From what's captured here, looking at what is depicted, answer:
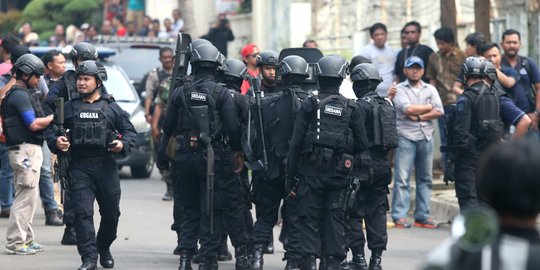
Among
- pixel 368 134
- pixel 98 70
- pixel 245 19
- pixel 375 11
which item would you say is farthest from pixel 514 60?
pixel 245 19

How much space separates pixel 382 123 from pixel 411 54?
544 cm

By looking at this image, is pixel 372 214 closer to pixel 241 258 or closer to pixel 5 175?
pixel 241 258

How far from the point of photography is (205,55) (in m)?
9.41

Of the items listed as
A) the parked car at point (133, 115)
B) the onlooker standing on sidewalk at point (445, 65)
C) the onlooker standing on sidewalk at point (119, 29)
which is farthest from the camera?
the onlooker standing on sidewalk at point (119, 29)

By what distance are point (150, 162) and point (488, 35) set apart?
5.99 metres

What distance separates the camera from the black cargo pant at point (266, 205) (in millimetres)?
10023

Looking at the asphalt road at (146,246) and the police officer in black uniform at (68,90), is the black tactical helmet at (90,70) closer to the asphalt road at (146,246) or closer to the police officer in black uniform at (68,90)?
the police officer in black uniform at (68,90)

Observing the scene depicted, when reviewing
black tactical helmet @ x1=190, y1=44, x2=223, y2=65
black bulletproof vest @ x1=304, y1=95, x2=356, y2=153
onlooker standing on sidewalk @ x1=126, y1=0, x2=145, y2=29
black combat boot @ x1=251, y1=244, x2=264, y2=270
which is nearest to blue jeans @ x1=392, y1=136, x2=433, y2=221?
black combat boot @ x1=251, y1=244, x2=264, y2=270

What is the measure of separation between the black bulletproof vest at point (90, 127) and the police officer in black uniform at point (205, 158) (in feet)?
1.64

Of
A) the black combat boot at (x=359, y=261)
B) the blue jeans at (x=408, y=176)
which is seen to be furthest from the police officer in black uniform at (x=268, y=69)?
the blue jeans at (x=408, y=176)

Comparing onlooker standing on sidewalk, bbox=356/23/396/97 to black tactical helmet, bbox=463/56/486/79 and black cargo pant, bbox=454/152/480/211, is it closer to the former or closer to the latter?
black cargo pant, bbox=454/152/480/211

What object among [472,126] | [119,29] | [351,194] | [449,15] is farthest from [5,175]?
[119,29]

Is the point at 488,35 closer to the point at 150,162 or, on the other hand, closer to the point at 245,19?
the point at 150,162

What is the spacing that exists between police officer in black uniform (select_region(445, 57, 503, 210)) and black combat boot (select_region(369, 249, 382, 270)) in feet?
3.48
